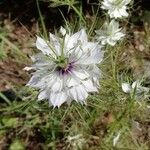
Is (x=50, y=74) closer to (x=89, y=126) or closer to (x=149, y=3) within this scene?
(x=89, y=126)

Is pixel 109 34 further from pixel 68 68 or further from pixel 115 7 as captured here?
pixel 68 68

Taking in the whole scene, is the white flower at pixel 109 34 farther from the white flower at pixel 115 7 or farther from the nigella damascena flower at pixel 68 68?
the nigella damascena flower at pixel 68 68

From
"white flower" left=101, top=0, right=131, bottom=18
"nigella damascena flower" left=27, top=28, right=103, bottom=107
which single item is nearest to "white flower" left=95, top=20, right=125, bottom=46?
"white flower" left=101, top=0, right=131, bottom=18

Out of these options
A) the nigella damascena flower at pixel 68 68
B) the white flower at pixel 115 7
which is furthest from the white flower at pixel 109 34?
the nigella damascena flower at pixel 68 68

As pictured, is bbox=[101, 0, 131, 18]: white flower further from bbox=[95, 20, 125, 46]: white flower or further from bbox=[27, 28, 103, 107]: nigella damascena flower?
bbox=[27, 28, 103, 107]: nigella damascena flower

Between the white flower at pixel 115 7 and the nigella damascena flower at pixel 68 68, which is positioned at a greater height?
the nigella damascena flower at pixel 68 68

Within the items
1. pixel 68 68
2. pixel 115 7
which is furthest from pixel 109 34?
pixel 68 68

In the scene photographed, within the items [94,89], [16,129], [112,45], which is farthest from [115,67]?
[16,129]
